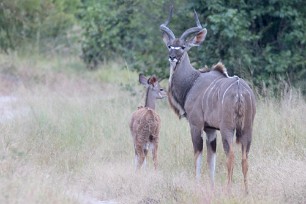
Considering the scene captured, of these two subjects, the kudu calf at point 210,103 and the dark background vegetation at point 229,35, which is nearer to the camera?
the kudu calf at point 210,103

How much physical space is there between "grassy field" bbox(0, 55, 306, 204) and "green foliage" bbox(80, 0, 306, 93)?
3.64 ft

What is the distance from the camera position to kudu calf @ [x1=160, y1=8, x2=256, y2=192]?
9.10 meters

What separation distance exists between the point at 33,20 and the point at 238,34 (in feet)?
29.5

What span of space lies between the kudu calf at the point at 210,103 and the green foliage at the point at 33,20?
10.6 m

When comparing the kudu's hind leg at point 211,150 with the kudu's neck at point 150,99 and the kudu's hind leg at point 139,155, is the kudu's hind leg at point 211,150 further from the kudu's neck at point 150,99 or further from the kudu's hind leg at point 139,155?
the kudu's neck at point 150,99

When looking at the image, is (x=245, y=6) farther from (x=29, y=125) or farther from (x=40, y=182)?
(x=40, y=182)

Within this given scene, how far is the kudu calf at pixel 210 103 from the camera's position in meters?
9.10

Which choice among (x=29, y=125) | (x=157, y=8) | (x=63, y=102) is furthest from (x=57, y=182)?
(x=157, y=8)

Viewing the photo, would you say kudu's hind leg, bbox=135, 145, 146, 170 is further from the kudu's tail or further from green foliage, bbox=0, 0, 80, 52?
green foliage, bbox=0, 0, 80, 52

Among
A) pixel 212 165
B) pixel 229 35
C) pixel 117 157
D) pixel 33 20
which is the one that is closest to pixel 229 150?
pixel 212 165

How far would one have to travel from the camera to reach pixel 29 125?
12938 mm

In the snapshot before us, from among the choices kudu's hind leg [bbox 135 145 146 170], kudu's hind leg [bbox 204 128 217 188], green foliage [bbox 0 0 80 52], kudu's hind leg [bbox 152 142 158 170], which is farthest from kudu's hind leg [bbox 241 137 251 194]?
green foliage [bbox 0 0 80 52]

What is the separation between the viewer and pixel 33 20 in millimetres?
22250

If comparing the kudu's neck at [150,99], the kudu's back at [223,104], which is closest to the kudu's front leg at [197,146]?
the kudu's back at [223,104]
